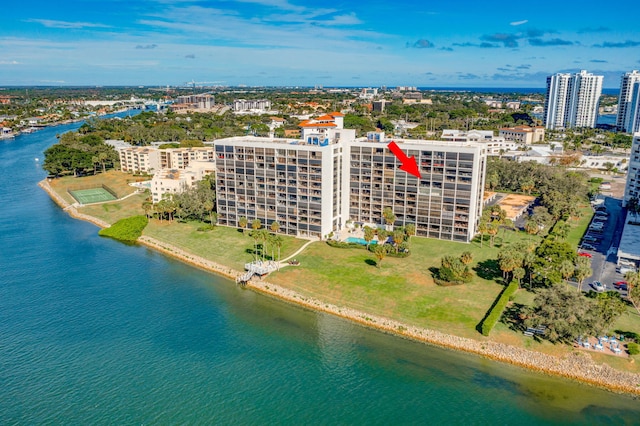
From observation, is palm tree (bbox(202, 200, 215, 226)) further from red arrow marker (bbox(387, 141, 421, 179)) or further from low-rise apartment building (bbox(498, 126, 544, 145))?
low-rise apartment building (bbox(498, 126, 544, 145))

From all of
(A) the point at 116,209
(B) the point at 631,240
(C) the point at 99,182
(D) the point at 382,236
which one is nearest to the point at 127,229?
(A) the point at 116,209

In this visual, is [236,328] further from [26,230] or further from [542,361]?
[26,230]

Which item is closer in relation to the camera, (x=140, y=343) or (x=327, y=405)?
(x=327, y=405)

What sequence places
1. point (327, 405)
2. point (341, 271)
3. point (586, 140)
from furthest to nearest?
point (586, 140) < point (341, 271) < point (327, 405)

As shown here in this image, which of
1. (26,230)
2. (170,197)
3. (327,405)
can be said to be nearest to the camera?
(327,405)

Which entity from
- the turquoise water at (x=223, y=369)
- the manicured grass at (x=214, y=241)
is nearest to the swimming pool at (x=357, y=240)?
the manicured grass at (x=214, y=241)

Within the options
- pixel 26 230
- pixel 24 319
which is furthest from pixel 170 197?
pixel 24 319

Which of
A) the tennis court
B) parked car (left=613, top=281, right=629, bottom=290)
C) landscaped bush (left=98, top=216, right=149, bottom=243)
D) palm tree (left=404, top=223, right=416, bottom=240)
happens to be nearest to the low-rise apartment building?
palm tree (left=404, top=223, right=416, bottom=240)

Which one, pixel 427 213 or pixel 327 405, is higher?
A: pixel 427 213
